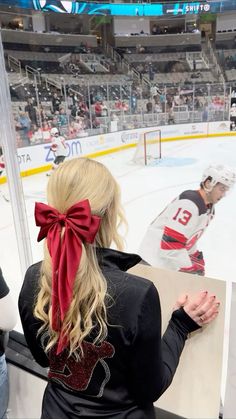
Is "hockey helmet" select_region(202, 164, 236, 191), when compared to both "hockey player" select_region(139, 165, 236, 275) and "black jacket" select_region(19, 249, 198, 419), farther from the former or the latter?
"black jacket" select_region(19, 249, 198, 419)

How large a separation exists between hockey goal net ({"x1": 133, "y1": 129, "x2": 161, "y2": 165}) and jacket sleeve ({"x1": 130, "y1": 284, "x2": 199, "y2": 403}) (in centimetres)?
591

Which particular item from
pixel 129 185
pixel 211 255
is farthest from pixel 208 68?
pixel 211 255

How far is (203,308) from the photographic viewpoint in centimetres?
75

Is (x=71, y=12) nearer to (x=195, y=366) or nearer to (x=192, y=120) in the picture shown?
(x=192, y=120)

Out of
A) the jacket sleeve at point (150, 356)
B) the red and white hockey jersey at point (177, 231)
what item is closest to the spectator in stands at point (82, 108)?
the red and white hockey jersey at point (177, 231)

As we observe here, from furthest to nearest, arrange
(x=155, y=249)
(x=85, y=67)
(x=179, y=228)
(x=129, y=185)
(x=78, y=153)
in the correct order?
(x=85, y=67) < (x=78, y=153) < (x=129, y=185) < (x=155, y=249) < (x=179, y=228)

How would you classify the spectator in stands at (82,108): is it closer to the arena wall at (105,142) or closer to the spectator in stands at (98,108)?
the spectator in stands at (98,108)

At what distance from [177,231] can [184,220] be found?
6 cm

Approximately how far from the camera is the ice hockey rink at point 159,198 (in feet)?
8.04

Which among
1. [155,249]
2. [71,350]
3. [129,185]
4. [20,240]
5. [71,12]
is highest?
[71,12]

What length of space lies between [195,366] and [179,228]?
2.45ft

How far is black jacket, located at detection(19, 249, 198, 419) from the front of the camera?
0.57m

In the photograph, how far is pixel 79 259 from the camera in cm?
58

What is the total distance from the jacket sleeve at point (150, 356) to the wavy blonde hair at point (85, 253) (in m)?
0.06
